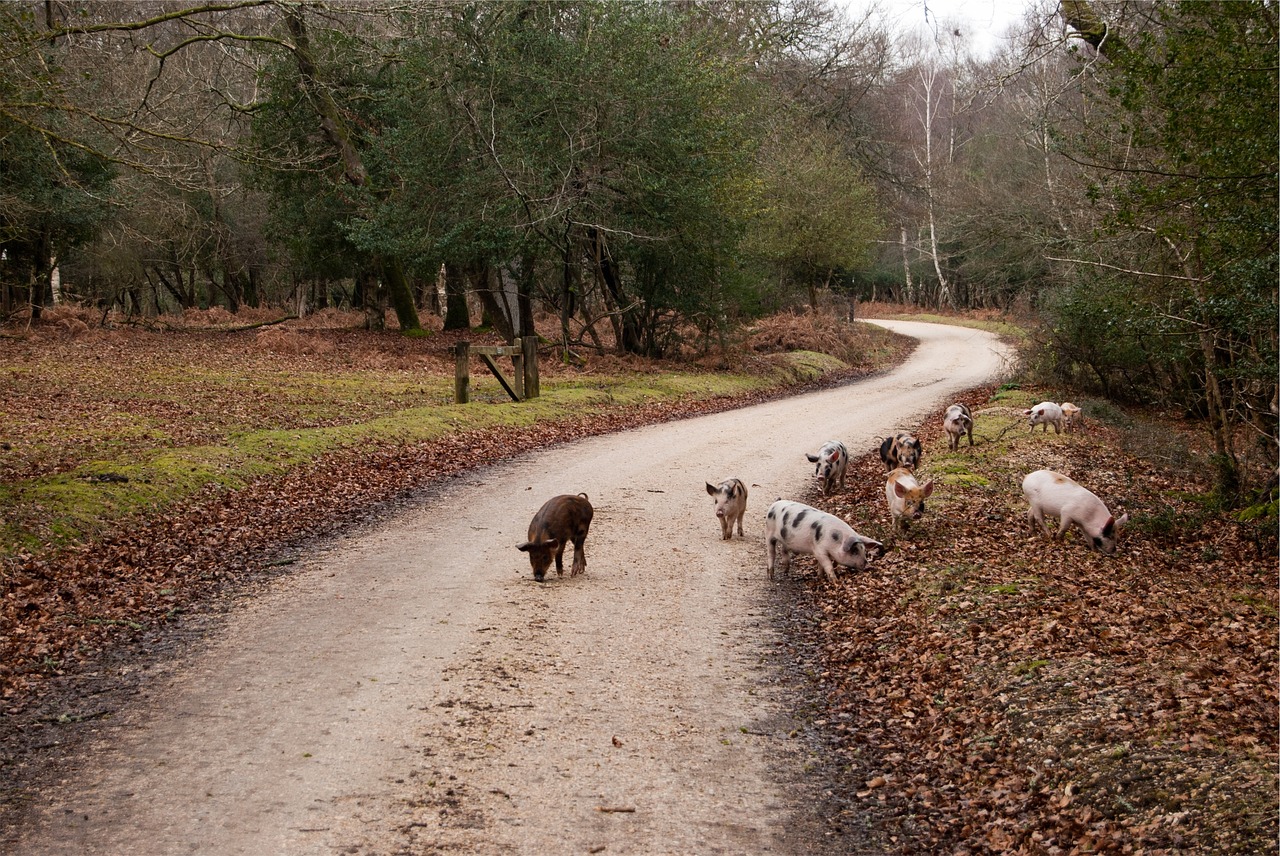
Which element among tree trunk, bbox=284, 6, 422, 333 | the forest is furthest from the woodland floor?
tree trunk, bbox=284, 6, 422, 333

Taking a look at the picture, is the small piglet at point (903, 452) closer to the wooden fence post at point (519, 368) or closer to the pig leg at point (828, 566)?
the pig leg at point (828, 566)

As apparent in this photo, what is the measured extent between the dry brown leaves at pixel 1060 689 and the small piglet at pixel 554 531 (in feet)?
8.34

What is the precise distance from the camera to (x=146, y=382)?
76.5 ft

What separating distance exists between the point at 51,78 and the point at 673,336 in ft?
68.2

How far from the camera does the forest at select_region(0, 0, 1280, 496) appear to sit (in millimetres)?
11109

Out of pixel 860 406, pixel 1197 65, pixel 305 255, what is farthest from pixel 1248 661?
pixel 305 255

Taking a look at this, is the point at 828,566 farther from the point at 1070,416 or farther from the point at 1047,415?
the point at 1070,416

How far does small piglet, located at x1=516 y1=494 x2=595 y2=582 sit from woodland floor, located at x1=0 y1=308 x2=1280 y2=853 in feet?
7.36

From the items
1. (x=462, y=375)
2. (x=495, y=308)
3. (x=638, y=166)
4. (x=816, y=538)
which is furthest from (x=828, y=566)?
(x=495, y=308)

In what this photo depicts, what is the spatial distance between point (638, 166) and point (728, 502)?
54.8ft

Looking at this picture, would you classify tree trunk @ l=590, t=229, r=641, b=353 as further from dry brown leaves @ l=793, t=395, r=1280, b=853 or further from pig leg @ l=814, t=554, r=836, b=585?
pig leg @ l=814, t=554, r=836, b=585

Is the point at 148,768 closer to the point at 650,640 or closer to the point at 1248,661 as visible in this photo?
the point at 650,640

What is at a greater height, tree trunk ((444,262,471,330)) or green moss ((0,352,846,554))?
tree trunk ((444,262,471,330))

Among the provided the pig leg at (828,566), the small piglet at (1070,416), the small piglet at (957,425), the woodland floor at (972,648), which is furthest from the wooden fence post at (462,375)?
the pig leg at (828,566)
